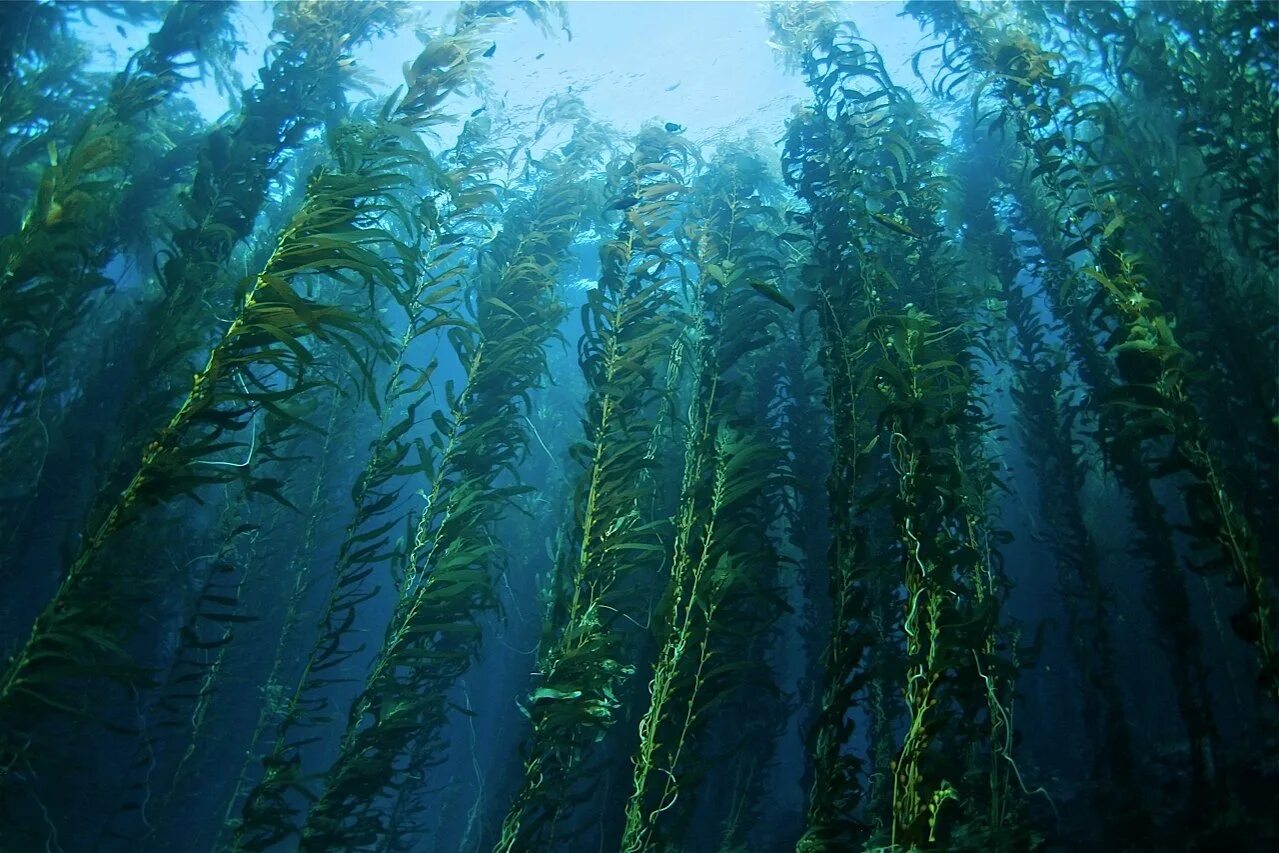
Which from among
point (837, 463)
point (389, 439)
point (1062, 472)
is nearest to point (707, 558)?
point (837, 463)

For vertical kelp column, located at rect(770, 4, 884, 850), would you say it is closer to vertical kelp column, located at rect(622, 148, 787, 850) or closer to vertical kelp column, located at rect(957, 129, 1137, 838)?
vertical kelp column, located at rect(622, 148, 787, 850)

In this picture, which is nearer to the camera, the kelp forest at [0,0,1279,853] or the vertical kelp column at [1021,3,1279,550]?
the kelp forest at [0,0,1279,853]

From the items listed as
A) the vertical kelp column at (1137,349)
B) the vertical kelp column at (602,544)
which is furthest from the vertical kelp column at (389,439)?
the vertical kelp column at (1137,349)

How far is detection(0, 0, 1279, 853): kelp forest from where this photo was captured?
2805mm

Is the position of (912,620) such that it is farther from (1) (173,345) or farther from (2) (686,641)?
(1) (173,345)

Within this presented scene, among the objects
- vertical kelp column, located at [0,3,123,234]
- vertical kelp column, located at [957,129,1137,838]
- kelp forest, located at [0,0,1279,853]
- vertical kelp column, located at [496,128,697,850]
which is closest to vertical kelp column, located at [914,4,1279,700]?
kelp forest, located at [0,0,1279,853]

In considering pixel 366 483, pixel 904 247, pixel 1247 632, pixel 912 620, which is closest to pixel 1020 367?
pixel 904 247

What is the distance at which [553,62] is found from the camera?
1186 cm

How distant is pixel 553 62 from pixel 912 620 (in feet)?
42.9

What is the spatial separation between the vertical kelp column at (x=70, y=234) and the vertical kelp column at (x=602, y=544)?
12.1 feet

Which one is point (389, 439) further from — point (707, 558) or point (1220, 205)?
point (1220, 205)

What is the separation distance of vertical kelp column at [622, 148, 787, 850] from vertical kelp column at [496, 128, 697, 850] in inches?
13.1

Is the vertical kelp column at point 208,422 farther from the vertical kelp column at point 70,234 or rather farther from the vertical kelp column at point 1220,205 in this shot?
the vertical kelp column at point 1220,205

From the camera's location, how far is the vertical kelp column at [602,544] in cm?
326
